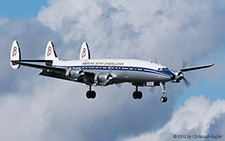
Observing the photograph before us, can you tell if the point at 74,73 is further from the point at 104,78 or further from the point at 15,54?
the point at 15,54

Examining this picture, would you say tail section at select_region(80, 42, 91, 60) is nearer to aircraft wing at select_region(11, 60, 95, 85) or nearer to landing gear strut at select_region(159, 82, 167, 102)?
aircraft wing at select_region(11, 60, 95, 85)

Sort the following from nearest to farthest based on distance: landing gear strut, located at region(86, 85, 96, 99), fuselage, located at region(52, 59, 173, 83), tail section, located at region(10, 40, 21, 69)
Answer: fuselage, located at region(52, 59, 173, 83), landing gear strut, located at region(86, 85, 96, 99), tail section, located at region(10, 40, 21, 69)

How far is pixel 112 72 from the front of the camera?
61125 mm

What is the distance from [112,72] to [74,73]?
4432mm

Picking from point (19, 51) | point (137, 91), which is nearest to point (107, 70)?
point (137, 91)

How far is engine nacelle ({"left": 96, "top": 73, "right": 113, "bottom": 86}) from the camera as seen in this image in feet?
196

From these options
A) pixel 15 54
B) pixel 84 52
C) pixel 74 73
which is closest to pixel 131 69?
pixel 74 73

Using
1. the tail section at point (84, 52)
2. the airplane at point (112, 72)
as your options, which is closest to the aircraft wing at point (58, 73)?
the airplane at point (112, 72)

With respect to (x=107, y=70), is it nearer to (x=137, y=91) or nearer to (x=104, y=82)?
(x=104, y=82)

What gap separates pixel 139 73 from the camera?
59.0 m

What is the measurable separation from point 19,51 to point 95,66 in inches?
376

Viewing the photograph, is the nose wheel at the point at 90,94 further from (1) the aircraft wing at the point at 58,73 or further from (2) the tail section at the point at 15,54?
(2) the tail section at the point at 15,54

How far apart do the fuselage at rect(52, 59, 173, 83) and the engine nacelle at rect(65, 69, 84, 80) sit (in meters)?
3.01

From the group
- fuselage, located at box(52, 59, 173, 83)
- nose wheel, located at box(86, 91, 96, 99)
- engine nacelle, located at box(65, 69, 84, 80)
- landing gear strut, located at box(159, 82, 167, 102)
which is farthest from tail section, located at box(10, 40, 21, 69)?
landing gear strut, located at box(159, 82, 167, 102)
